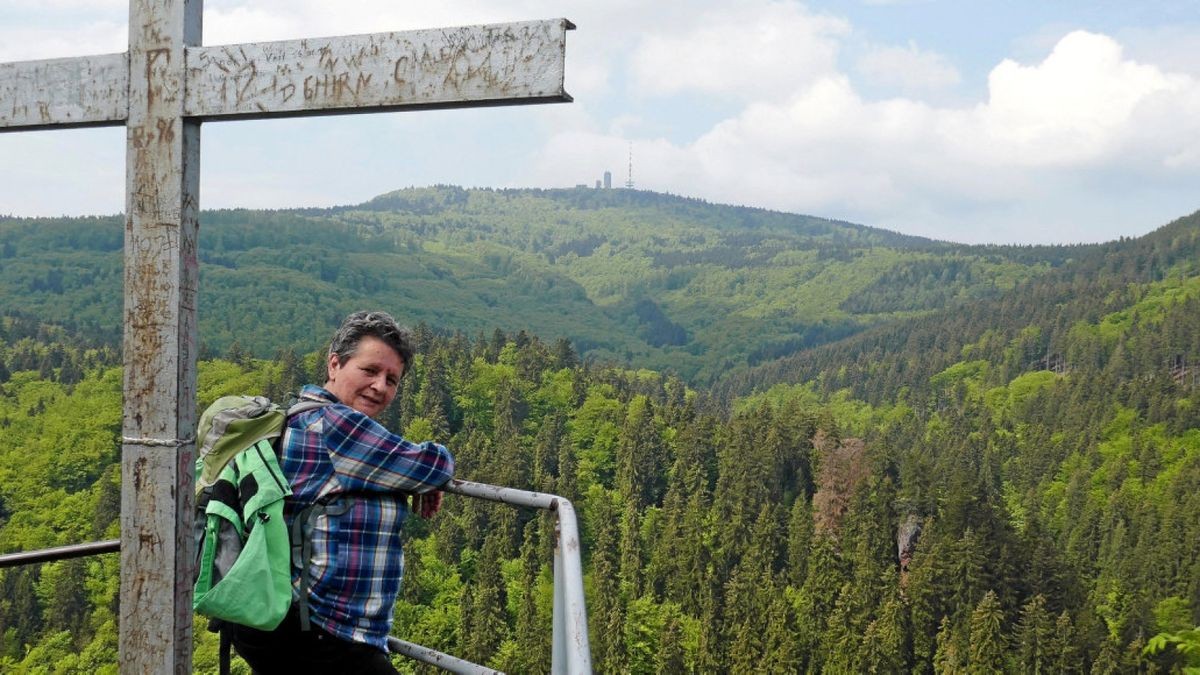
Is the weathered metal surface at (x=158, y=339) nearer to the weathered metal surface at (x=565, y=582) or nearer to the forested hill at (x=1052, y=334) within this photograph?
the weathered metal surface at (x=565, y=582)

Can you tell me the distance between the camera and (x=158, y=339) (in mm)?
2539

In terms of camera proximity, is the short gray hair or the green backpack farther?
the short gray hair

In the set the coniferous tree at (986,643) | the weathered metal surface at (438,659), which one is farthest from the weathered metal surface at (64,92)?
the coniferous tree at (986,643)

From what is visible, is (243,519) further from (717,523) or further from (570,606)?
(717,523)

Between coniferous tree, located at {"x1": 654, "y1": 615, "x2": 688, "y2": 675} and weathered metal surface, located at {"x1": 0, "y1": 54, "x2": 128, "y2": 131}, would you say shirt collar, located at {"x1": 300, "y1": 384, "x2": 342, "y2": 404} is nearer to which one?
weathered metal surface, located at {"x1": 0, "y1": 54, "x2": 128, "y2": 131}

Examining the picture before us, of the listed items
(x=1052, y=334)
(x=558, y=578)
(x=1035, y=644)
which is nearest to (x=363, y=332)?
(x=558, y=578)

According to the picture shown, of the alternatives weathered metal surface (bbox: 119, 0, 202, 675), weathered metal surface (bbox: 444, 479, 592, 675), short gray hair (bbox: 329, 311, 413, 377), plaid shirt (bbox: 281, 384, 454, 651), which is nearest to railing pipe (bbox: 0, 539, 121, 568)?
weathered metal surface (bbox: 119, 0, 202, 675)

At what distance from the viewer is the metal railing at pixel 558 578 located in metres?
2.34

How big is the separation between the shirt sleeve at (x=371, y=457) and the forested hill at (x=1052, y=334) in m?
125

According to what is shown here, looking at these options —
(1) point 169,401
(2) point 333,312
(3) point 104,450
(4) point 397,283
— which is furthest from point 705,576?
(4) point 397,283

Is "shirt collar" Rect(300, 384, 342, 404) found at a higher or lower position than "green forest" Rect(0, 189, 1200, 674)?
higher

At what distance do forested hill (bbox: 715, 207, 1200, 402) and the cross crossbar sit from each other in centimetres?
12586

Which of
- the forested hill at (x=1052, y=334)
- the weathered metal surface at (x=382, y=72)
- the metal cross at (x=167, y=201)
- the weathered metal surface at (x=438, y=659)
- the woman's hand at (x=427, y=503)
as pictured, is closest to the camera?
the weathered metal surface at (x=382, y=72)

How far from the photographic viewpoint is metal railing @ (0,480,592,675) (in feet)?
7.68
